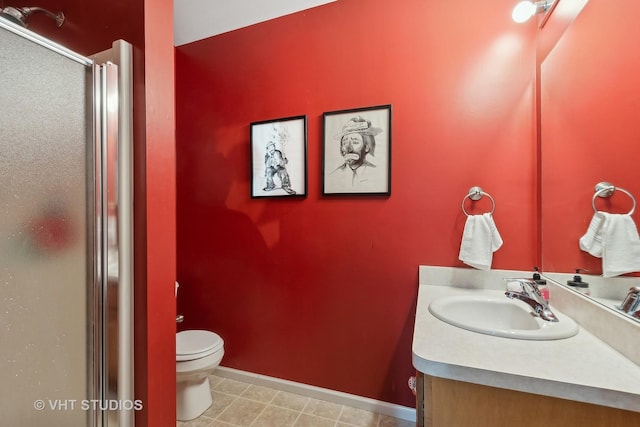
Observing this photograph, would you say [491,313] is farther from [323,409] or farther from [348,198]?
[323,409]

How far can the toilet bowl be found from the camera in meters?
1.46

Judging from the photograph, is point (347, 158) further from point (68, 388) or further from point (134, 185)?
point (68, 388)

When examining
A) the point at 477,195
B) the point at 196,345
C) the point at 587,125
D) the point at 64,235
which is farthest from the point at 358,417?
the point at 587,125

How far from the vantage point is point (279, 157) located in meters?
1.76

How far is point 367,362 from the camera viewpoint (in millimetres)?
1588

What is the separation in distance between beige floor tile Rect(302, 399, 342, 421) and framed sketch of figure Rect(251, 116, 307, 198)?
1.29 metres

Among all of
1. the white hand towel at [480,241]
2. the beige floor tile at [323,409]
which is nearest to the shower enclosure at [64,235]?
the beige floor tile at [323,409]

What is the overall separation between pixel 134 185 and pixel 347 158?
1.07 meters

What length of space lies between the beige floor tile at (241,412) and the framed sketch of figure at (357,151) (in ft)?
4.50

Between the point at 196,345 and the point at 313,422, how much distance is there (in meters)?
0.81

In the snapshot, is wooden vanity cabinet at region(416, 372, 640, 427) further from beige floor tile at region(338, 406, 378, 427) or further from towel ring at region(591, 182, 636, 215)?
beige floor tile at region(338, 406, 378, 427)

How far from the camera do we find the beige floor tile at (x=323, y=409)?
1.55m

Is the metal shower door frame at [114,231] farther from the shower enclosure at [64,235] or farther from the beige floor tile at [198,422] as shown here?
the beige floor tile at [198,422]

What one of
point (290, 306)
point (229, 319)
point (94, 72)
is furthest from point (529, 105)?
point (229, 319)
